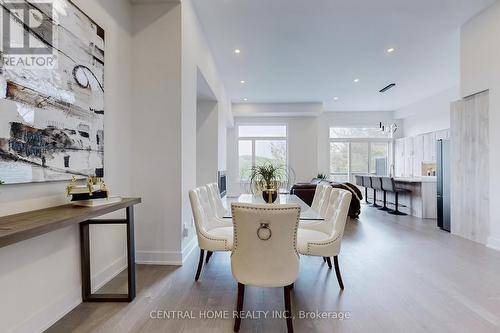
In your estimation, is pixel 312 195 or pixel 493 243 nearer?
pixel 493 243

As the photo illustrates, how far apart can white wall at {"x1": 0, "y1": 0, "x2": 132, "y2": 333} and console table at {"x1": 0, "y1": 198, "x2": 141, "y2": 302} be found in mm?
65

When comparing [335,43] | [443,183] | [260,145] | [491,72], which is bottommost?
[443,183]

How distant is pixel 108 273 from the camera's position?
2629 mm

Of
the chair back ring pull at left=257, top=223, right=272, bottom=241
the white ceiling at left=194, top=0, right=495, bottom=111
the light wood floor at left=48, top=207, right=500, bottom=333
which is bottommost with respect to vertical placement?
the light wood floor at left=48, top=207, right=500, bottom=333

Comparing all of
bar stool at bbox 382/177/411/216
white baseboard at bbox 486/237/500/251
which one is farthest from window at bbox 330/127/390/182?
white baseboard at bbox 486/237/500/251

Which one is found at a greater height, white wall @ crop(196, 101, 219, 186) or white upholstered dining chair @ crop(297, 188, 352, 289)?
white wall @ crop(196, 101, 219, 186)

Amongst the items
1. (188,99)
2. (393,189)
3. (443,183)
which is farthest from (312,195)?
(188,99)

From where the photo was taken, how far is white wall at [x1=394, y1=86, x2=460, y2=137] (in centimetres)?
724

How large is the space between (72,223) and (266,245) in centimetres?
121

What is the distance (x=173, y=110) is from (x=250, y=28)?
6.65ft

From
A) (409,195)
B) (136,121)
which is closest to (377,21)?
(136,121)

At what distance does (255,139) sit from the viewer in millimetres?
9695

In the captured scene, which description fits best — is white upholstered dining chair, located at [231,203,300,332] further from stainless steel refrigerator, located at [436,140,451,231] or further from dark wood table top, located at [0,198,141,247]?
stainless steel refrigerator, located at [436,140,451,231]

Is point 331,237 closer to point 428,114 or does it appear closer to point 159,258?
point 159,258
